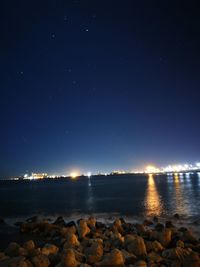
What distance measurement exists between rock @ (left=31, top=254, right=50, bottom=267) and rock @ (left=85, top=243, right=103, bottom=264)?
2093 millimetres

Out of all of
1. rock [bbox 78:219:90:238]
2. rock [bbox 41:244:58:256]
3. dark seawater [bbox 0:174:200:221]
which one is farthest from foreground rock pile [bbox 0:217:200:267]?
dark seawater [bbox 0:174:200:221]

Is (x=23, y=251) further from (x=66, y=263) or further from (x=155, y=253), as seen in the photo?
(x=155, y=253)

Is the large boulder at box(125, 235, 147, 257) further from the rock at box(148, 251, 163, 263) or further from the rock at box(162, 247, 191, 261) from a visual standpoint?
the rock at box(162, 247, 191, 261)

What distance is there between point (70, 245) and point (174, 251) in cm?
610

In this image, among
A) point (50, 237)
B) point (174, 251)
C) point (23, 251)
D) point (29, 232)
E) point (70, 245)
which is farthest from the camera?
point (29, 232)

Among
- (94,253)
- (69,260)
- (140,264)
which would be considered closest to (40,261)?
(69,260)

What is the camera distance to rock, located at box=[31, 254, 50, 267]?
14748 millimetres

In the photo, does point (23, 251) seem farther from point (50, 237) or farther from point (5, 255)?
point (50, 237)

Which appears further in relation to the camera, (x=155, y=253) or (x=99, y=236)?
(x=99, y=236)

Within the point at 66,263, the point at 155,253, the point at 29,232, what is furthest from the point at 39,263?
the point at 29,232

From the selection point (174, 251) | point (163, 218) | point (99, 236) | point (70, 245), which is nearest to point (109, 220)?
point (163, 218)

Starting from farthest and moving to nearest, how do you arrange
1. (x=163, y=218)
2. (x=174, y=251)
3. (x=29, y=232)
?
(x=163, y=218), (x=29, y=232), (x=174, y=251)

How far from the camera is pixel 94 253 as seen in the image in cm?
1570

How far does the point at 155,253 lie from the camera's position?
16203 millimetres
